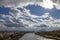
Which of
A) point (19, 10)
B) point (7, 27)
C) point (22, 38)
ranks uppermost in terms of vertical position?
point (19, 10)

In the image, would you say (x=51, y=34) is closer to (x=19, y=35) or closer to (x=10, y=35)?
(x=19, y=35)

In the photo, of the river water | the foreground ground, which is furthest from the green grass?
the river water

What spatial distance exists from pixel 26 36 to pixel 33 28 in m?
0.28

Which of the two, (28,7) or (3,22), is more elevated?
(28,7)

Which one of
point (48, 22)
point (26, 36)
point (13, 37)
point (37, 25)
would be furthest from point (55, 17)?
point (13, 37)

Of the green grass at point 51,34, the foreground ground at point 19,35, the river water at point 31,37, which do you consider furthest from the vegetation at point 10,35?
the green grass at point 51,34

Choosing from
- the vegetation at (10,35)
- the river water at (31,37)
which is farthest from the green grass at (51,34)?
the vegetation at (10,35)

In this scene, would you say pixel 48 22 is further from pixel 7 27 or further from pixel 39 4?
pixel 7 27

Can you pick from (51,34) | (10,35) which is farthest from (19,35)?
(51,34)

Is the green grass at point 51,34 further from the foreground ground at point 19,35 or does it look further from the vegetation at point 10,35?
the vegetation at point 10,35

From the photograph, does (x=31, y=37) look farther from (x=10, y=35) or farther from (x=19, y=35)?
(x=10, y=35)

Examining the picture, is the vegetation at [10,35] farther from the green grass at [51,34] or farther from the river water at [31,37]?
the green grass at [51,34]

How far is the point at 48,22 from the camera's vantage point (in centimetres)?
466

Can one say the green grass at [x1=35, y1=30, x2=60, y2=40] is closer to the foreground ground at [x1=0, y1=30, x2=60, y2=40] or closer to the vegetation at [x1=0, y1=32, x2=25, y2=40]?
the foreground ground at [x1=0, y1=30, x2=60, y2=40]
